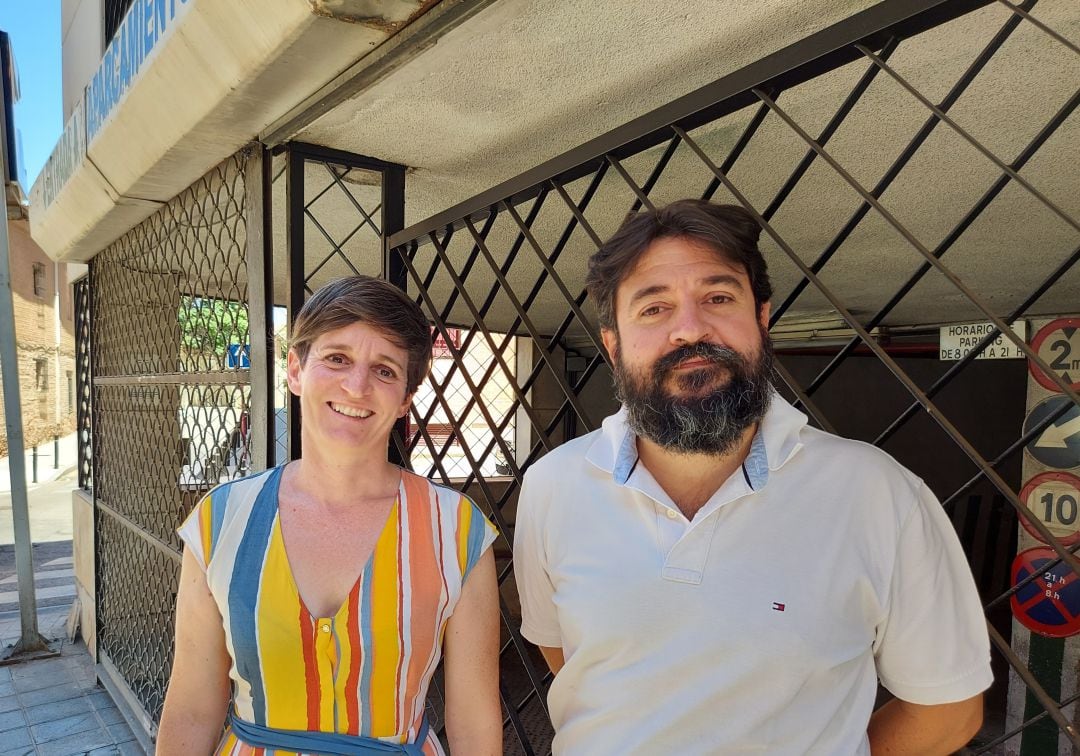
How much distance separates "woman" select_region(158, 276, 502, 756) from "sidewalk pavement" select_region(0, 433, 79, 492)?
15912 millimetres

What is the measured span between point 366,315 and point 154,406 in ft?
11.5

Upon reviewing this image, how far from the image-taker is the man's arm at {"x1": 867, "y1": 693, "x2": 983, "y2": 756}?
3.95 ft

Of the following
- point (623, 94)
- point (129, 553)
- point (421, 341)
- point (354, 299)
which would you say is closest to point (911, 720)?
point (421, 341)

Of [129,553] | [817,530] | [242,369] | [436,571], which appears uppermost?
[242,369]

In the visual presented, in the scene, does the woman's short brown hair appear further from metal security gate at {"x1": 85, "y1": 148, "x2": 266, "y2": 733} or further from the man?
metal security gate at {"x1": 85, "y1": 148, "x2": 266, "y2": 733}

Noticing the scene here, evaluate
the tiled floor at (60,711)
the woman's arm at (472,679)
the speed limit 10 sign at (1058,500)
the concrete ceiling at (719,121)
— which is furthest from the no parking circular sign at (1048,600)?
the tiled floor at (60,711)

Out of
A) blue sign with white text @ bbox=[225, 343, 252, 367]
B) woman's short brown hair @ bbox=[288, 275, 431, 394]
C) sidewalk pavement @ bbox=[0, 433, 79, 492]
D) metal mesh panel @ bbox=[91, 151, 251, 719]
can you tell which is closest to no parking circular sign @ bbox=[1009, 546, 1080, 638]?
woman's short brown hair @ bbox=[288, 275, 431, 394]

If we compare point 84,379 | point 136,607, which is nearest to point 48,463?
point 84,379

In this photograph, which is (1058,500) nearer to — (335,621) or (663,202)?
(663,202)

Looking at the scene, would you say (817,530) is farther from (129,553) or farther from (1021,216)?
(129,553)

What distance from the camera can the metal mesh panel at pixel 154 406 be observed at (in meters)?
3.40

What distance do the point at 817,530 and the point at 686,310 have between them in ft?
1.50

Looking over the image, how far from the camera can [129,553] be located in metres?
4.51

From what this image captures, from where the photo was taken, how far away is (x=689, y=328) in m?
1.34
